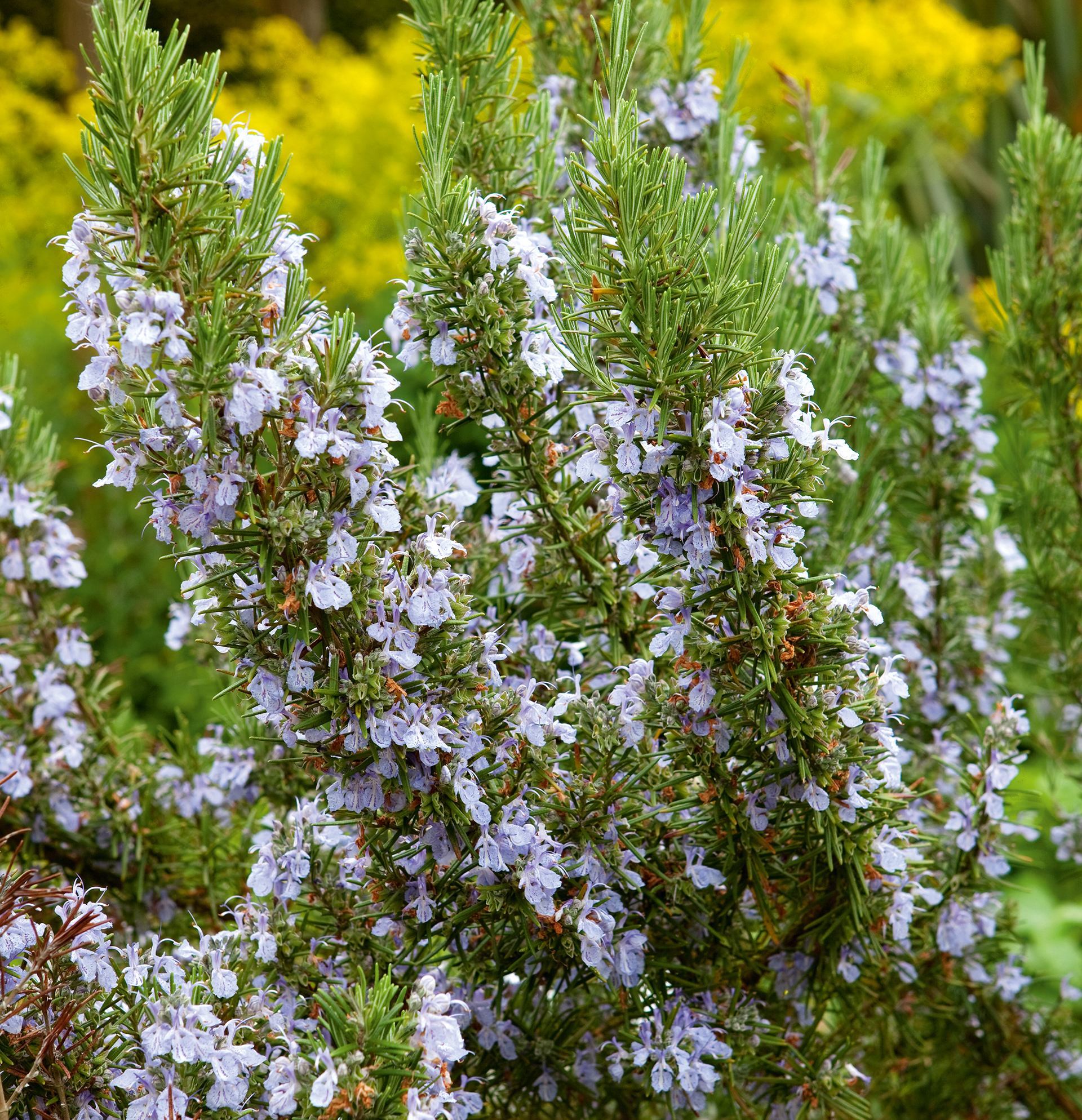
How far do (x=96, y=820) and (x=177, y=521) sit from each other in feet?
1.91

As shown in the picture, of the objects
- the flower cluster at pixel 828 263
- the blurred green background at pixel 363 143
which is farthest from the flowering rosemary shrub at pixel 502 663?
the blurred green background at pixel 363 143

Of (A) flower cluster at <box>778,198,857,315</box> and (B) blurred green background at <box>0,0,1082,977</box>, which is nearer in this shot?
(A) flower cluster at <box>778,198,857,315</box>

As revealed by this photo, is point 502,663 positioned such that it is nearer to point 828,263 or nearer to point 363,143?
point 828,263

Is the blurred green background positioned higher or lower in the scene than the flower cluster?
higher

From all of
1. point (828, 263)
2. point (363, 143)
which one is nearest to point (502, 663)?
point (828, 263)

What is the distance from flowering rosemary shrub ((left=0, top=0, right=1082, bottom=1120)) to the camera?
657 mm

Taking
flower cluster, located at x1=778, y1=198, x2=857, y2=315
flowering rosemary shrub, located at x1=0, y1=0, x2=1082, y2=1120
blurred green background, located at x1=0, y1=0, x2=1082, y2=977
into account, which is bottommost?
flowering rosemary shrub, located at x1=0, y1=0, x2=1082, y2=1120

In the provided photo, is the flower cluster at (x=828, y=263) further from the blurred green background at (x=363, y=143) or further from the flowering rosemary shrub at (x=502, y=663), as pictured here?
the blurred green background at (x=363, y=143)

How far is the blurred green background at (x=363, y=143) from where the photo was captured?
3590 mm

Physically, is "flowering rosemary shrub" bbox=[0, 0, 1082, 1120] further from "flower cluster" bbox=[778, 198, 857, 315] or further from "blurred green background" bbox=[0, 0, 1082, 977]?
"blurred green background" bbox=[0, 0, 1082, 977]

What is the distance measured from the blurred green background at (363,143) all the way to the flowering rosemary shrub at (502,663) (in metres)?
1.33

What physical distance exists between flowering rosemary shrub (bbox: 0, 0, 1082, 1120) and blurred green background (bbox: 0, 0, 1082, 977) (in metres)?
1.33

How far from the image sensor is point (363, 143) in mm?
4625

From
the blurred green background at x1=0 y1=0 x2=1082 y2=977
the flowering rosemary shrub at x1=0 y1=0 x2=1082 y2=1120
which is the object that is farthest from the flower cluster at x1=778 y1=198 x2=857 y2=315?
the blurred green background at x1=0 y1=0 x2=1082 y2=977
